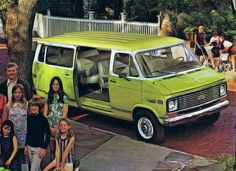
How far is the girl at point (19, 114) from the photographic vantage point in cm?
850

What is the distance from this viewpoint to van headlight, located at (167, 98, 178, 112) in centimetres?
1028

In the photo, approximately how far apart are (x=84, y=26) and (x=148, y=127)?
14.0 meters

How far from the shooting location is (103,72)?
39.4ft

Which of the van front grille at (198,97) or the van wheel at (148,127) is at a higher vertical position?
the van front grille at (198,97)

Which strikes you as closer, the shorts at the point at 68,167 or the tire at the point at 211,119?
the shorts at the point at 68,167

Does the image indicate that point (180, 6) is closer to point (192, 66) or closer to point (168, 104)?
point (192, 66)

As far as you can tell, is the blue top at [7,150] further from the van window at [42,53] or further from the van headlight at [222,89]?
the van window at [42,53]

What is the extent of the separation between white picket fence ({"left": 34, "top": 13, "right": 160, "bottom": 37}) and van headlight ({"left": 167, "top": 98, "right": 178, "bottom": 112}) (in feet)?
37.1

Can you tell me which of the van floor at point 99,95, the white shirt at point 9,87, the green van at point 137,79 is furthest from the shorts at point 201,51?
the white shirt at point 9,87

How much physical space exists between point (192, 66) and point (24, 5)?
3.68 m

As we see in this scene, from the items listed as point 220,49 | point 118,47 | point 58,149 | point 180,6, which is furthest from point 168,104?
point 180,6

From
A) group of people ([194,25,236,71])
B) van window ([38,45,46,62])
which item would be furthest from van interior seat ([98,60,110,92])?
group of people ([194,25,236,71])

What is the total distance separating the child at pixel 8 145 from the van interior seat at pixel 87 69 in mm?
4174

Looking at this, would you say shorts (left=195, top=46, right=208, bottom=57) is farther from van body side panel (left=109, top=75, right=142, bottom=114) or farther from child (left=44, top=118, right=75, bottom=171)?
child (left=44, top=118, right=75, bottom=171)
